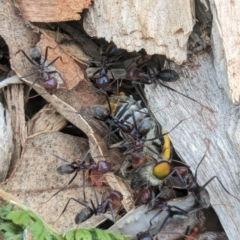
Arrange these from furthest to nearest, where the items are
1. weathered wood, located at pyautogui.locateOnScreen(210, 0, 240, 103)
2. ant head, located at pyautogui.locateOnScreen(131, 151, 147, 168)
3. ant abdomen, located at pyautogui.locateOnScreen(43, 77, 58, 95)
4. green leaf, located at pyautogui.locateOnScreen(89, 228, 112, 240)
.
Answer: ant head, located at pyautogui.locateOnScreen(131, 151, 147, 168), ant abdomen, located at pyautogui.locateOnScreen(43, 77, 58, 95), green leaf, located at pyautogui.locateOnScreen(89, 228, 112, 240), weathered wood, located at pyautogui.locateOnScreen(210, 0, 240, 103)

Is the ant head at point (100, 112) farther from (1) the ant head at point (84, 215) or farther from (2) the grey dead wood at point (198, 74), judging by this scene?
(1) the ant head at point (84, 215)

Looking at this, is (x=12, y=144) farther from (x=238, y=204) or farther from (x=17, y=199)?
(x=238, y=204)

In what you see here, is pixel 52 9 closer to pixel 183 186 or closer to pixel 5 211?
pixel 5 211

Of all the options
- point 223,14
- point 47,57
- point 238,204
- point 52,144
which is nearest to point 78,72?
point 47,57

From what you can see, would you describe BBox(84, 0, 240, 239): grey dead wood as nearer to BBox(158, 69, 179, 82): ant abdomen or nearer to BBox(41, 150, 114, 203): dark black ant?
BBox(158, 69, 179, 82): ant abdomen

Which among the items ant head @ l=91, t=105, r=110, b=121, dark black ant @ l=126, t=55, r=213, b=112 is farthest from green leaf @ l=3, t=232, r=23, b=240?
dark black ant @ l=126, t=55, r=213, b=112

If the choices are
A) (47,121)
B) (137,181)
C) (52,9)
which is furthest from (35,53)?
(137,181)

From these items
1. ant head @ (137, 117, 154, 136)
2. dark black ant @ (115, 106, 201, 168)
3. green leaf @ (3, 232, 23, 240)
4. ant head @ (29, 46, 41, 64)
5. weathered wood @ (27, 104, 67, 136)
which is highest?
ant head @ (29, 46, 41, 64)
